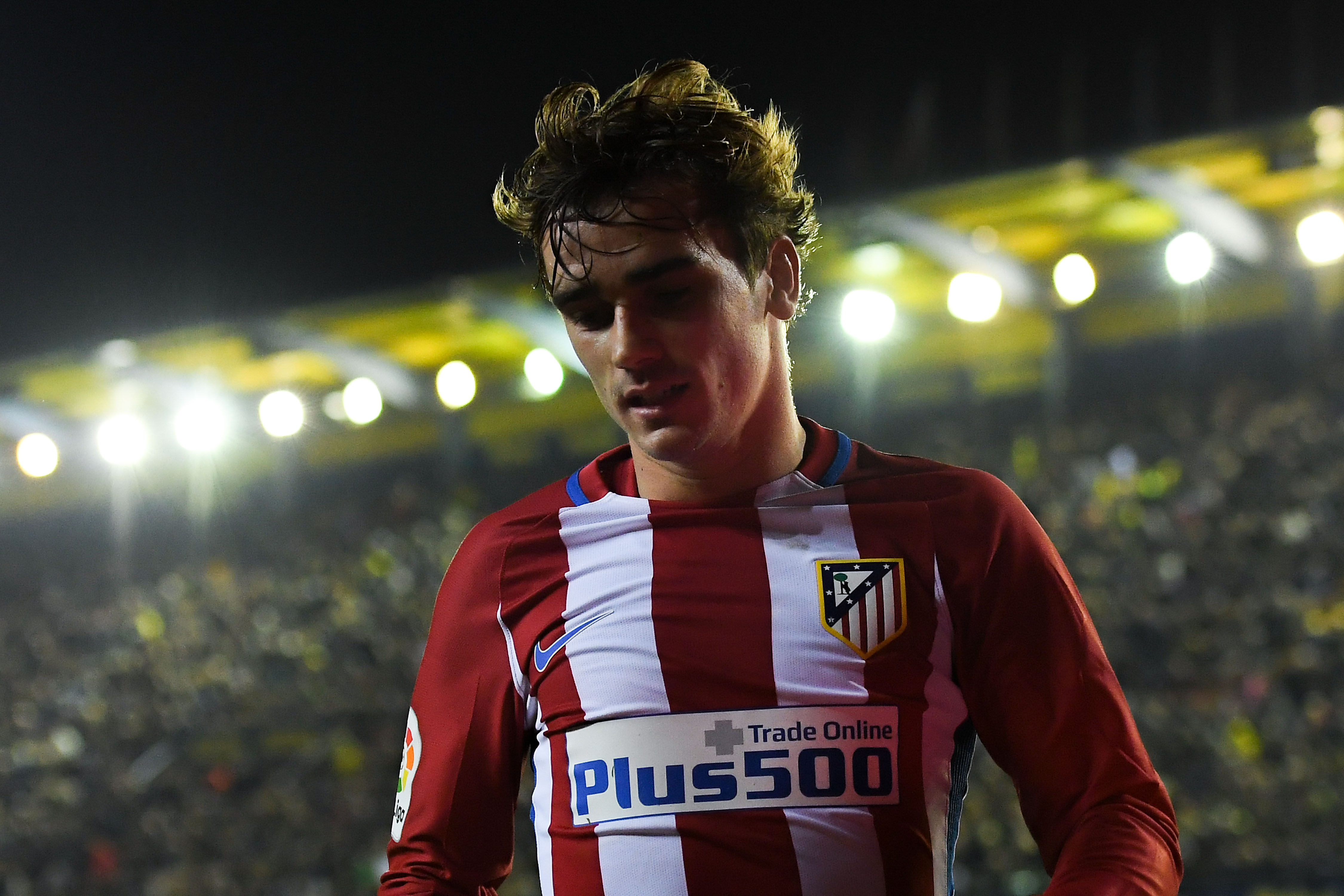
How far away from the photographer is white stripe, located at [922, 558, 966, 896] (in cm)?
116

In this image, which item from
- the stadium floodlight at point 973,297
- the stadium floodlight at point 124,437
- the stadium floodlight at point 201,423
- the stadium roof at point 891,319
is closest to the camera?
the stadium roof at point 891,319

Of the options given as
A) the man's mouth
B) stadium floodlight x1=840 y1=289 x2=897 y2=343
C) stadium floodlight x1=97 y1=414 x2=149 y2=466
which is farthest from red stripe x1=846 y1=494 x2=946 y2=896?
stadium floodlight x1=97 y1=414 x2=149 y2=466

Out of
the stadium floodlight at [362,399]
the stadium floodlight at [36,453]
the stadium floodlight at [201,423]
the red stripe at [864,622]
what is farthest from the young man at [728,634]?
the stadium floodlight at [36,453]

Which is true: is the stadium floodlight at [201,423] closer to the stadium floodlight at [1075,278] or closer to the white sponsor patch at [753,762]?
the stadium floodlight at [1075,278]

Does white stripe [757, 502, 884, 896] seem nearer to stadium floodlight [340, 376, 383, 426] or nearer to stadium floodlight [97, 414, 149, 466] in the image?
stadium floodlight [340, 376, 383, 426]

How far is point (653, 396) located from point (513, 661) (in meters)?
0.32

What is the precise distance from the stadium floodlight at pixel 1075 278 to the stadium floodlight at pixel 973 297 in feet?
1.25

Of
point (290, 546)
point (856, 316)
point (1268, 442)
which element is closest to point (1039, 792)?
point (856, 316)

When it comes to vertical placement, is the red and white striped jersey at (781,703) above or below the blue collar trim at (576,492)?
below

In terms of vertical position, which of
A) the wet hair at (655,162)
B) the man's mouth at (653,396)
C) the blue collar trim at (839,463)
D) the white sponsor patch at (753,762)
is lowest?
the white sponsor patch at (753,762)

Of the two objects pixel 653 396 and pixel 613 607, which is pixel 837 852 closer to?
pixel 613 607

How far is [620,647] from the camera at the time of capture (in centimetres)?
123

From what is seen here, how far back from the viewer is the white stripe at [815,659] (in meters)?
1.12

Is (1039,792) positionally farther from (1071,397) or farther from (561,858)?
(1071,397)
